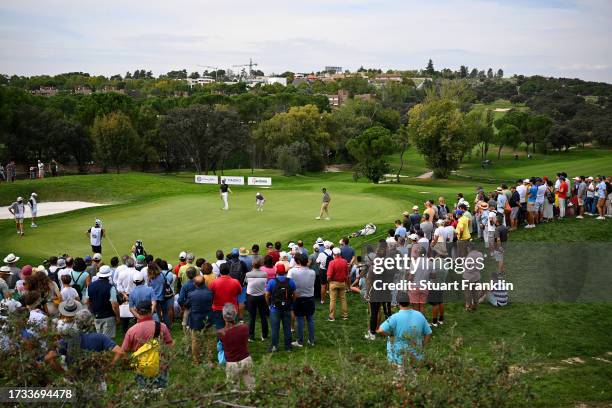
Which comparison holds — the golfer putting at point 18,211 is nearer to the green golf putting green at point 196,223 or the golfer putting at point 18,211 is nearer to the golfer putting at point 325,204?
the green golf putting green at point 196,223

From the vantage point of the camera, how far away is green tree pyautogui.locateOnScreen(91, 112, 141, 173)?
7519 cm

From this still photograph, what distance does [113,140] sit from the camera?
75.4 metres

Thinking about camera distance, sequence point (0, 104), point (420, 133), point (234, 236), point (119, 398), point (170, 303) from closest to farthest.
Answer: point (119, 398) < point (170, 303) < point (234, 236) < point (420, 133) < point (0, 104)

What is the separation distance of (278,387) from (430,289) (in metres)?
8.34

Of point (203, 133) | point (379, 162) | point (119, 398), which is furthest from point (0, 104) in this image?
point (119, 398)

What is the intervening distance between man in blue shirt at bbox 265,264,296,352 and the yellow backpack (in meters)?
5.15

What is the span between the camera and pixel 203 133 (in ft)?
247

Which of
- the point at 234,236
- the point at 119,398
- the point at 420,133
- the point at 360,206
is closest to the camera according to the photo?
the point at 119,398

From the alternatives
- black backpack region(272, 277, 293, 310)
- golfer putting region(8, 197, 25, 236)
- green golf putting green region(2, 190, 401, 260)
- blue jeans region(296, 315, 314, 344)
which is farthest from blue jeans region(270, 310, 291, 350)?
golfer putting region(8, 197, 25, 236)

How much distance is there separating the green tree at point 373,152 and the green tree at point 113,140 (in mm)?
28148

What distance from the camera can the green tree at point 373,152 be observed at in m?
68.5

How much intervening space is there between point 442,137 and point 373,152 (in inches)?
353

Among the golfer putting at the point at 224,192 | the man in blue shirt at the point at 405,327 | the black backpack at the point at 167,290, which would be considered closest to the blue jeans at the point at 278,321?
the black backpack at the point at 167,290

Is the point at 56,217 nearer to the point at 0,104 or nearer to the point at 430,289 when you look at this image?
the point at 430,289
